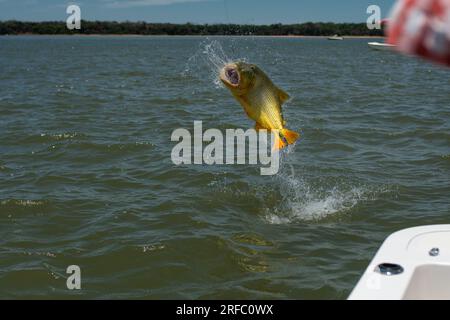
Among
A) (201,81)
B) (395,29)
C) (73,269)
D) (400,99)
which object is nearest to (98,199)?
(73,269)

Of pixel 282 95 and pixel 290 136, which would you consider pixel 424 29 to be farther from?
pixel 282 95

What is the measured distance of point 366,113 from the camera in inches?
709

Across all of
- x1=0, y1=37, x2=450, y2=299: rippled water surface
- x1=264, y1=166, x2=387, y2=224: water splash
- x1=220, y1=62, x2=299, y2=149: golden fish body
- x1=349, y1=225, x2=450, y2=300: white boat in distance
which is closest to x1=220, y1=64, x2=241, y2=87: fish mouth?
x1=220, y1=62, x2=299, y2=149: golden fish body

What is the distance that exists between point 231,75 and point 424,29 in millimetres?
4225

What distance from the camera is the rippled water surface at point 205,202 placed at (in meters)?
6.75

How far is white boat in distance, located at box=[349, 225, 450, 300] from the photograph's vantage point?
12.8ft

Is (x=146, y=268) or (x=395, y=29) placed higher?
(x=395, y=29)

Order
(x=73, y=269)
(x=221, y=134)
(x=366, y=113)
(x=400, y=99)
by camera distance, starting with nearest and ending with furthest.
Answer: (x=73, y=269) → (x=221, y=134) → (x=366, y=113) → (x=400, y=99)

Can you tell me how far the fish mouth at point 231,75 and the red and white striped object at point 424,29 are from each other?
13.4 feet

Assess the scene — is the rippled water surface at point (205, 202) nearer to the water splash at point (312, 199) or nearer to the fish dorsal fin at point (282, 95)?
the water splash at point (312, 199)

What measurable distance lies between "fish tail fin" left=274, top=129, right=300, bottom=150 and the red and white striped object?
14.2 ft

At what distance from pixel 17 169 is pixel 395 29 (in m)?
10.7

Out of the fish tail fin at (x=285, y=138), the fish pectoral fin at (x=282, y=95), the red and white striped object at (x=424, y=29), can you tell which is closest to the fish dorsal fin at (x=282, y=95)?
the fish pectoral fin at (x=282, y=95)

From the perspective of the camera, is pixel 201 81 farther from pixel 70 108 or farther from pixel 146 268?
pixel 146 268
